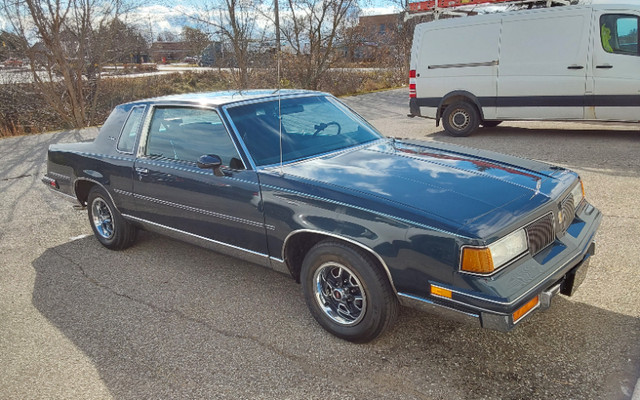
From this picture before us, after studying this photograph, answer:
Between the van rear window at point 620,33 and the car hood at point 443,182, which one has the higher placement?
the van rear window at point 620,33

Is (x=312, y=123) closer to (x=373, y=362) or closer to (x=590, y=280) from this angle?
(x=373, y=362)

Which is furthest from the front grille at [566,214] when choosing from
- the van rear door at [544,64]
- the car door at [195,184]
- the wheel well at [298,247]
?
the van rear door at [544,64]

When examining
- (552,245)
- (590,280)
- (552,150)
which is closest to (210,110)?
(552,245)

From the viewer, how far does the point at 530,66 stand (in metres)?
8.84

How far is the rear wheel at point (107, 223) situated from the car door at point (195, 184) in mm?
405

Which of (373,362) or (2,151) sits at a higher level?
(2,151)

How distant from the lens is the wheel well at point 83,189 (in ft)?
16.3

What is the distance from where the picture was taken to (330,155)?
3.67 metres

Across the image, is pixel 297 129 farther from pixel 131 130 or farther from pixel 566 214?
pixel 566 214

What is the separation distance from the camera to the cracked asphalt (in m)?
2.67

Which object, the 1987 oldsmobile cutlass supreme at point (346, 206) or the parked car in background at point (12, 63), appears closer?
the 1987 oldsmobile cutlass supreme at point (346, 206)

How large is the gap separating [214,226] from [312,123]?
1133 mm

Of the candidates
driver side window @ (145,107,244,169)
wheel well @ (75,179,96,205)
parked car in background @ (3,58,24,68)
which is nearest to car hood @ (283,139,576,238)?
driver side window @ (145,107,244,169)

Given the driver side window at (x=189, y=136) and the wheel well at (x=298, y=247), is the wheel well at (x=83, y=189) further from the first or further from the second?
the wheel well at (x=298, y=247)
